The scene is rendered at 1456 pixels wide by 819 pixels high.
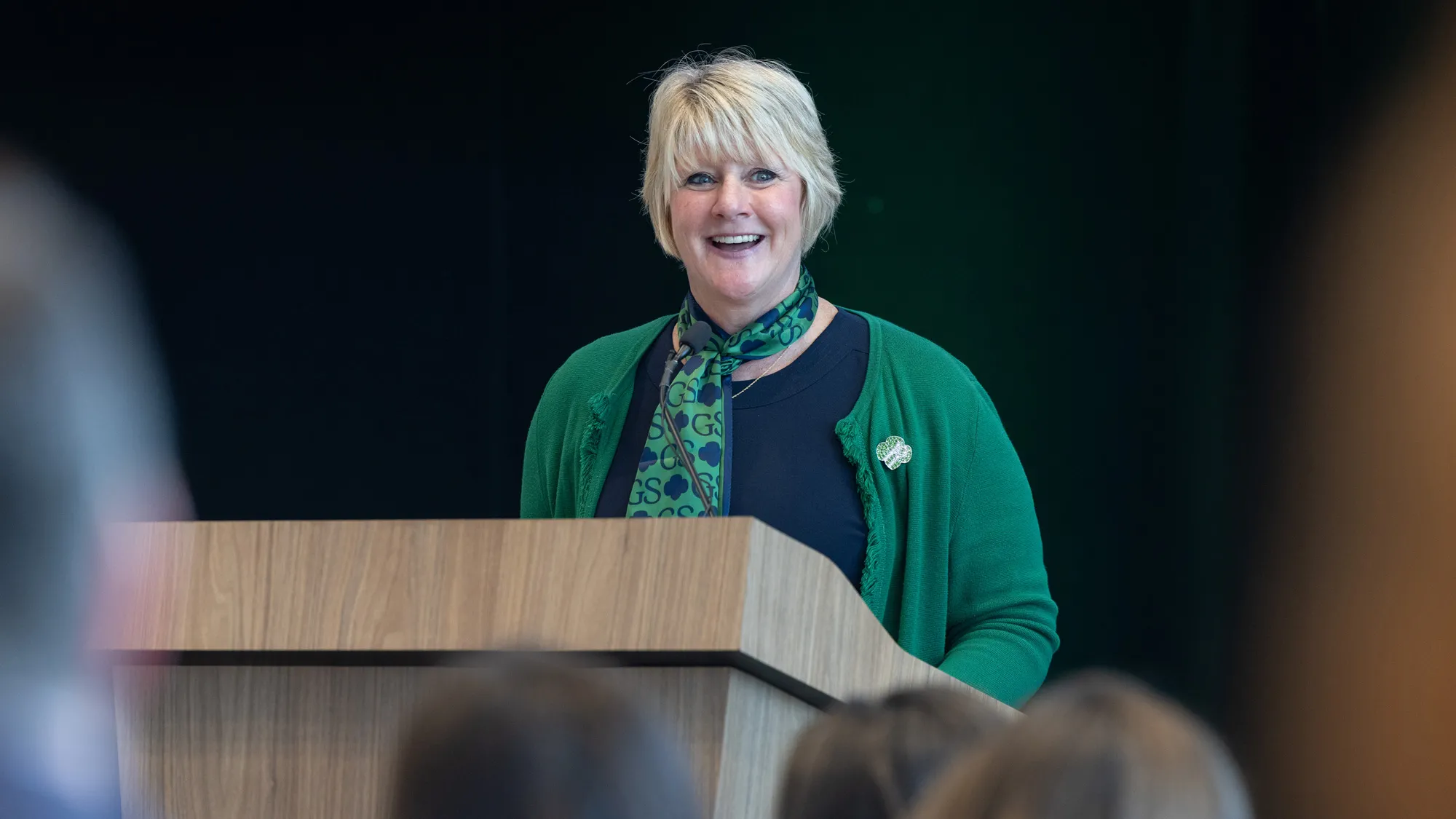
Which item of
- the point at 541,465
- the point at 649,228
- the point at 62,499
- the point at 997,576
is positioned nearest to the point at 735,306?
the point at 541,465

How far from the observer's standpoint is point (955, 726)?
92 centimetres

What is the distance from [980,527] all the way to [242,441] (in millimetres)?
2147

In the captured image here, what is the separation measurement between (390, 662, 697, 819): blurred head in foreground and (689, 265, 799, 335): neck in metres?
1.48

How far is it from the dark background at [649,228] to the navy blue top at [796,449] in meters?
1.26

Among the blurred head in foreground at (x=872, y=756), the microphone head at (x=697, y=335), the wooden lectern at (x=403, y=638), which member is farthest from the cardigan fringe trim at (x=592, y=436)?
the blurred head in foreground at (x=872, y=756)

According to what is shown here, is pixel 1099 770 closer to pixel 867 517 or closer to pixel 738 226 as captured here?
pixel 867 517

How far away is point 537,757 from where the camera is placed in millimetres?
725

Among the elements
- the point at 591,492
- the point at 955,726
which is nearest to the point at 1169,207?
the point at 591,492

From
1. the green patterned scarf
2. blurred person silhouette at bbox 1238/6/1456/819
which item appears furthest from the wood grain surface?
blurred person silhouette at bbox 1238/6/1456/819

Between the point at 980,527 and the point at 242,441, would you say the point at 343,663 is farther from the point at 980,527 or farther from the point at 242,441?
the point at 242,441

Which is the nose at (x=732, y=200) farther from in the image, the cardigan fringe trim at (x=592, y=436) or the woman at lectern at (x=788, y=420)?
the cardigan fringe trim at (x=592, y=436)

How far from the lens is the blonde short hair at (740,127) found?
2.18 metres

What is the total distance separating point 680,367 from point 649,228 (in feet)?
5.58

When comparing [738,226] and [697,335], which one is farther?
[738,226]
